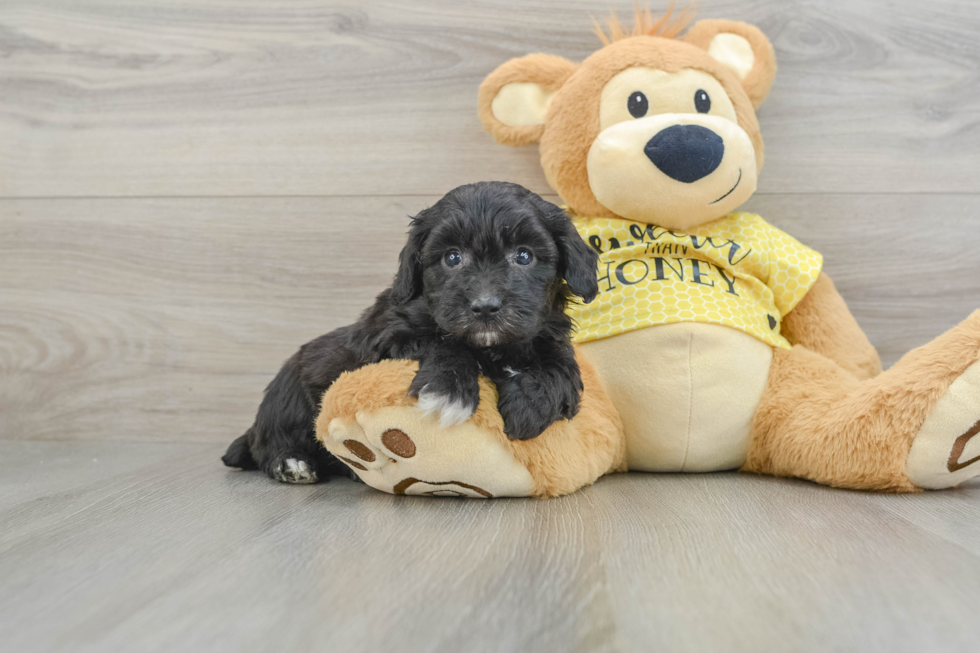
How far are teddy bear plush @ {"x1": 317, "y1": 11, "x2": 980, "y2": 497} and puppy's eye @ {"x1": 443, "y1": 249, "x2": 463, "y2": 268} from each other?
7.6 inches

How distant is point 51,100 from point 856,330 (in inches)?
→ 92.3

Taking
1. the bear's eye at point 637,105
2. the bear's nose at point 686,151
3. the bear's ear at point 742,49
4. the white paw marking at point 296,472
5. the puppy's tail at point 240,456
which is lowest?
the puppy's tail at point 240,456

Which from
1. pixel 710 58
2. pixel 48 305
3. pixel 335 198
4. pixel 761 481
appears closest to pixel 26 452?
pixel 48 305

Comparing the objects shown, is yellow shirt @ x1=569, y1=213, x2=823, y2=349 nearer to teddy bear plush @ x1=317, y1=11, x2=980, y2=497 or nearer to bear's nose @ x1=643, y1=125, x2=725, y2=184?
teddy bear plush @ x1=317, y1=11, x2=980, y2=497

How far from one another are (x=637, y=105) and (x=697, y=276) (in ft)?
1.33

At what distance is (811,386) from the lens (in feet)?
4.87

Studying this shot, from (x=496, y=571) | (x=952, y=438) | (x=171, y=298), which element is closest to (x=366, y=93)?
(x=171, y=298)

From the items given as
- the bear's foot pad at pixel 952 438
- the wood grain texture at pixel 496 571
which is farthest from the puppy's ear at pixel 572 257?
the bear's foot pad at pixel 952 438

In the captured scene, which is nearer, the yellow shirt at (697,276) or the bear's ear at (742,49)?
the yellow shirt at (697,276)

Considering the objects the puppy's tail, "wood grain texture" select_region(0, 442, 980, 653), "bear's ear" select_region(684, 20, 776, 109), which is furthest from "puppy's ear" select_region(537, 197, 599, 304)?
the puppy's tail

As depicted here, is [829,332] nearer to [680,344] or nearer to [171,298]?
[680,344]

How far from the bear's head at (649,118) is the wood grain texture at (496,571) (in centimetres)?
64

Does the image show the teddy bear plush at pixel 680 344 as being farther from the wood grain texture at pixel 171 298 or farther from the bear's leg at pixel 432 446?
the wood grain texture at pixel 171 298

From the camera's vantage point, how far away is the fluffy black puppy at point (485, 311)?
47.0 inches
